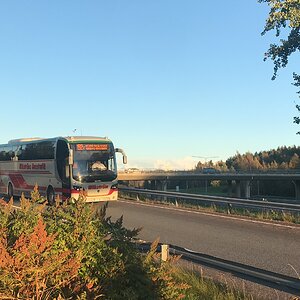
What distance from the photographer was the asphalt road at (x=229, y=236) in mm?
9383

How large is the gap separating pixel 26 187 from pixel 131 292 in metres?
22.5

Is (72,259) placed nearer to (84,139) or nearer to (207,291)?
(207,291)

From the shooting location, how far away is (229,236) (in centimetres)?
1250

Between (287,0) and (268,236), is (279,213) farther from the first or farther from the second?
(287,0)

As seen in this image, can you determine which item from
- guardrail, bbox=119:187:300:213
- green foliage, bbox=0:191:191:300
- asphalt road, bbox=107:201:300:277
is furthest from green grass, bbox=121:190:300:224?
green foliage, bbox=0:191:191:300

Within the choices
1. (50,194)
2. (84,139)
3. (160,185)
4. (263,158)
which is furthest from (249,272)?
(263,158)

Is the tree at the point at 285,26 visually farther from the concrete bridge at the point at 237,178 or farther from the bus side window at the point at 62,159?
the concrete bridge at the point at 237,178

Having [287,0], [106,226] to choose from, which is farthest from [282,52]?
[106,226]

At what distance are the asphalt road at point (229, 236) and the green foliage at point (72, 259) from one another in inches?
196

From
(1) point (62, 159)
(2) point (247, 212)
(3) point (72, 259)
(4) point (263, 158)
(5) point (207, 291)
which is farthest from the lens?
(4) point (263, 158)

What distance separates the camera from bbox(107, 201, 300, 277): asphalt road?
30.8ft

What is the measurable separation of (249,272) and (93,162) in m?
14.5

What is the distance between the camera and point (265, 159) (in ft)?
456

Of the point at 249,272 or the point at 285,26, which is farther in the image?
the point at 285,26
